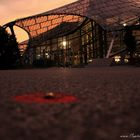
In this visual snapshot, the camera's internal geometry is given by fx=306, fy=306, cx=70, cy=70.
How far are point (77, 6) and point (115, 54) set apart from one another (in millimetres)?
16247

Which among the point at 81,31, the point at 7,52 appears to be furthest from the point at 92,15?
the point at 7,52

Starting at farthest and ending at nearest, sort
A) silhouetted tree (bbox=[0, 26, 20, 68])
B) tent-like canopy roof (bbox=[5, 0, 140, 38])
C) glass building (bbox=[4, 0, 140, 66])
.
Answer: tent-like canopy roof (bbox=[5, 0, 140, 38]), glass building (bbox=[4, 0, 140, 66]), silhouetted tree (bbox=[0, 26, 20, 68])

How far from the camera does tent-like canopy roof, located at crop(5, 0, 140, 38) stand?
5383 centimetres

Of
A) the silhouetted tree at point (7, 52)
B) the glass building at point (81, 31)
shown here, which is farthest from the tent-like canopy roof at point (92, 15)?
the silhouetted tree at point (7, 52)

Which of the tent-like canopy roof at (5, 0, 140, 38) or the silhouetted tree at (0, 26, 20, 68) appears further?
the tent-like canopy roof at (5, 0, 140, 38)

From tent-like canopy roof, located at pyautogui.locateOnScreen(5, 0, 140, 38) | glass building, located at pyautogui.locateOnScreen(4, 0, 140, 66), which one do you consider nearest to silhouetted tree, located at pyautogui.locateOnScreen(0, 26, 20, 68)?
glass building, located at pyautogui.locateOnScreen(4, 0, 140, 66)

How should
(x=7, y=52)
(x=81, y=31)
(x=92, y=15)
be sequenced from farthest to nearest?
(x=81, y=31), (x=92, y=15), (x=7, y=52)

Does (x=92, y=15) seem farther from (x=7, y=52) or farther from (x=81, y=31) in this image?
(x=7, y=52)

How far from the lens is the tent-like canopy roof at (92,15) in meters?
53.8

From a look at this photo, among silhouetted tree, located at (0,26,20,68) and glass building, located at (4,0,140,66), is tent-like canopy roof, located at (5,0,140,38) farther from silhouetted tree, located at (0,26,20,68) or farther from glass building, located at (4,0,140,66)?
silhouetted tree, located at (0,26,20,68)

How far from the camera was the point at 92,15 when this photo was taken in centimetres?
5662

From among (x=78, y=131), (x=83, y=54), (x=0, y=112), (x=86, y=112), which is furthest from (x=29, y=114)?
(x=83, y=54)

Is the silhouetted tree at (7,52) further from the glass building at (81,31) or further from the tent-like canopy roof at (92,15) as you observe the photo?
the tent-like canopy roof at (92,15)

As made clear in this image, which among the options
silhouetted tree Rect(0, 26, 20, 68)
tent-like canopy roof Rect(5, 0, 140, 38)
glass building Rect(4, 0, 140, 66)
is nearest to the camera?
silhouetted tree Rect(0, 26, 20, 68)
